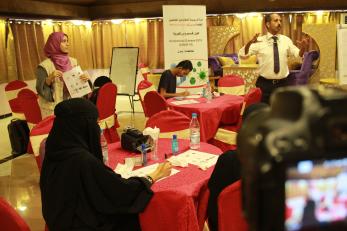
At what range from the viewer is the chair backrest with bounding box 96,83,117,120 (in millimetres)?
4512

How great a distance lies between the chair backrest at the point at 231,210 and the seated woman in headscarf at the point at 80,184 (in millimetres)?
353

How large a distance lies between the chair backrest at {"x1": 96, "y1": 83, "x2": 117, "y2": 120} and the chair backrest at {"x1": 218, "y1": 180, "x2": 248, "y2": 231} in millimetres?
3179

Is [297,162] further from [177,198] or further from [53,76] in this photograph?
[53,76]


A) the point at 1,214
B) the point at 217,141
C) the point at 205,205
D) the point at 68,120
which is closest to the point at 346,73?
the point at 217,141

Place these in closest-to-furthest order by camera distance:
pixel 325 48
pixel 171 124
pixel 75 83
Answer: pixel 171 124 < pixel 75 83 < pixel 325 48

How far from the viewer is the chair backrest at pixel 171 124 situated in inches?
115

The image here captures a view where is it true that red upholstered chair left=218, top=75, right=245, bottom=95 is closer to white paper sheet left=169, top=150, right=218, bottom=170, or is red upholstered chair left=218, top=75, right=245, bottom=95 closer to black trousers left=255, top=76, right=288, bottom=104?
black trousers left=255, top=76, right=288, bottom=104

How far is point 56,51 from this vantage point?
3.97 meters

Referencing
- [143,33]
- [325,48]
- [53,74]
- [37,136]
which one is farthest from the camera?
[143,33]

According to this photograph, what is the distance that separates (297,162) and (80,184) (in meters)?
1.26

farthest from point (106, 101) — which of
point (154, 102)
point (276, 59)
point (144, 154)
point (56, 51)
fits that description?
point (144, 154)

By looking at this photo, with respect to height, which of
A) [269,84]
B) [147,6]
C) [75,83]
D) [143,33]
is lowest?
[269,84]

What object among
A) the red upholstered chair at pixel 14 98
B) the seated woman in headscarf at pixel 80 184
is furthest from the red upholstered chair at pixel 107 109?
the seated woman in headscarf at pixel 80 184

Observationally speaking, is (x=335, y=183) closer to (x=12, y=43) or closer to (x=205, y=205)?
(x=205, y=205)
